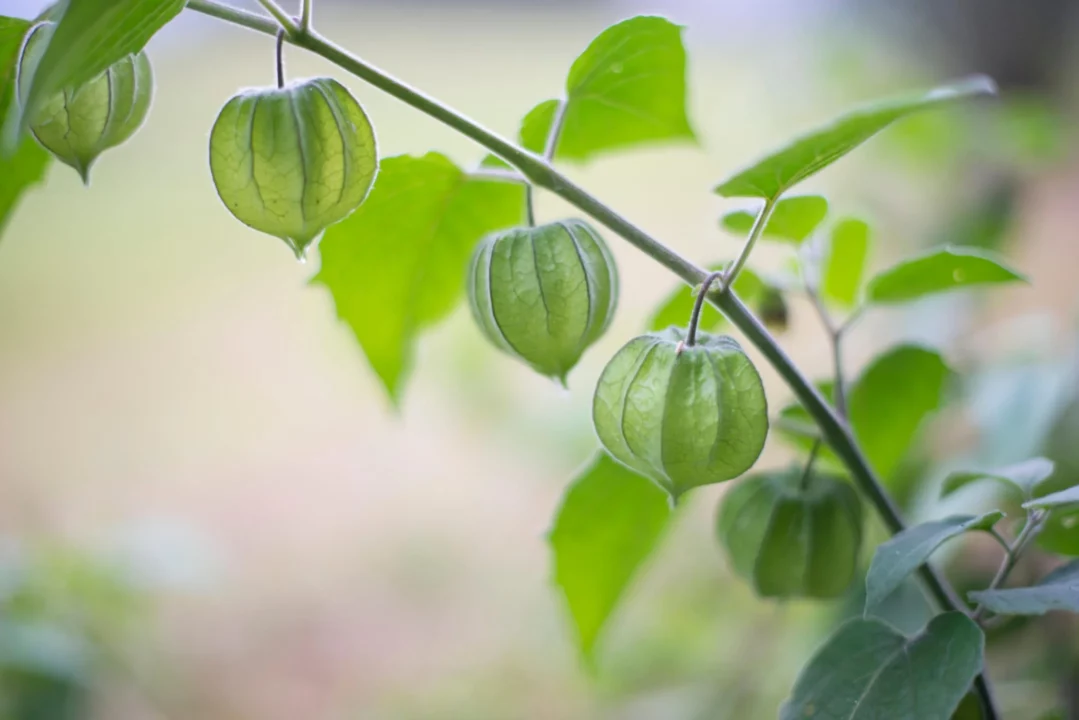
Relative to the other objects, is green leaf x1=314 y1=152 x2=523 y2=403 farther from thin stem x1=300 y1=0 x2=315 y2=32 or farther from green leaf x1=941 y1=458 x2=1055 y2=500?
green leaf x1=941 y1=458 x2=1055 y2=500

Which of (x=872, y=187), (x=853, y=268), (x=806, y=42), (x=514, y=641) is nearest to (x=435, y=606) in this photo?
(x=514, y=641)

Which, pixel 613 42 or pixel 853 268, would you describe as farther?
pixel 853 268

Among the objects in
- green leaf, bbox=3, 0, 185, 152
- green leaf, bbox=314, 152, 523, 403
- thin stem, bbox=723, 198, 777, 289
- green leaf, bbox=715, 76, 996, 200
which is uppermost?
green leaf, bbox=3, 0, 185, 152

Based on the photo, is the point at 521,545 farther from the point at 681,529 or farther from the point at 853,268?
the point at 853,268

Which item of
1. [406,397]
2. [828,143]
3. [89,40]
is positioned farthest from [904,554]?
[406,397]

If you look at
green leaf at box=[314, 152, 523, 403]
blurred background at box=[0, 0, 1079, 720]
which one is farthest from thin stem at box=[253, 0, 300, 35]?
blurred background at box=[0, 0, 1079, 720]

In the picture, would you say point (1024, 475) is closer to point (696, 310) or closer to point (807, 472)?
point (807, 472)
